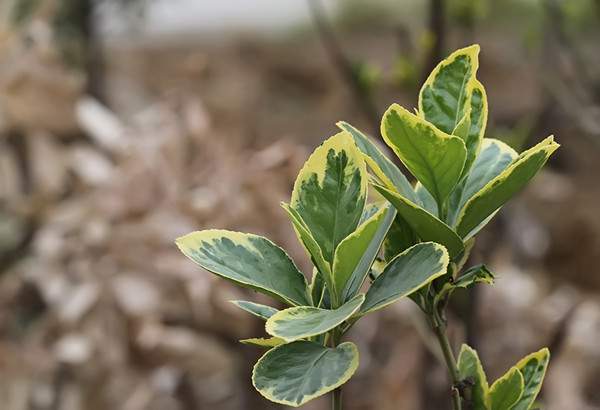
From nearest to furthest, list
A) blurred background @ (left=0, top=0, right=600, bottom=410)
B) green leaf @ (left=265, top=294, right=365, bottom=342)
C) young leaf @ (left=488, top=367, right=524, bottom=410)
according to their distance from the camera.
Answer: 1. green leaf @ (left=265, top=294, right=365, bottom=342)
2. young leaf @ (left=488, top=367, right=524, bottom=410)
3. blurred background @ (left=0, top=0, right=600, bottom=410)

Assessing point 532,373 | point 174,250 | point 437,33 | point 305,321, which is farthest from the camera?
point 174,250

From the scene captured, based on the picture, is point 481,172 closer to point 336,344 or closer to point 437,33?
point 336,344

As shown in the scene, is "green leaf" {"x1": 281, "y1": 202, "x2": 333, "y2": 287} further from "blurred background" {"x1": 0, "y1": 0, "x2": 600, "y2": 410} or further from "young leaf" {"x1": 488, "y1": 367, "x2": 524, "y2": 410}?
"blurred background" {"x1": 0, "y1": 0, "x2": 600, "y2": 410}

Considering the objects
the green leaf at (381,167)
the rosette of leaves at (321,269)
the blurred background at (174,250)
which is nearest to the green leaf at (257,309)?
the rosette of leaves at (321,269)

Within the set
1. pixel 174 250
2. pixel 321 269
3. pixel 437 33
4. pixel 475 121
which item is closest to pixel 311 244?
pixel 321 269

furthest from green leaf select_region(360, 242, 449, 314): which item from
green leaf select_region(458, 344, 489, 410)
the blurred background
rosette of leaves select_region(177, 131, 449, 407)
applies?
the blurred background

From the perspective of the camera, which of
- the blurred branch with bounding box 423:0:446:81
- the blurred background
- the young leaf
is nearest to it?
the young leaf

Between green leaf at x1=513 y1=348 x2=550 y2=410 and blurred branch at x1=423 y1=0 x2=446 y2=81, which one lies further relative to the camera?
blurred branch at x1=423 y1=0 x2=446 y2=81

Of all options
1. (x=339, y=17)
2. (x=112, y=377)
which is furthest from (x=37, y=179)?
(x=339, y=17)
